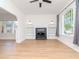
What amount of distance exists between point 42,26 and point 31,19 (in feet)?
4.12

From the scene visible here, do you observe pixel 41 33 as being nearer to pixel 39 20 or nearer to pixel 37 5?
pixel 39 20

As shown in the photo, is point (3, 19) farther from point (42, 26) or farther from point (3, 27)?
point (42, 26)

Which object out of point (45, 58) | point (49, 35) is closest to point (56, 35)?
point (49, 35)

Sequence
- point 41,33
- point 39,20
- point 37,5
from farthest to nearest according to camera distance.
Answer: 1. point 39,20
2. point 41,33
3. point 37,5

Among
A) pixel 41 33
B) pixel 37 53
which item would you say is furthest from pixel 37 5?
pixel 37 53


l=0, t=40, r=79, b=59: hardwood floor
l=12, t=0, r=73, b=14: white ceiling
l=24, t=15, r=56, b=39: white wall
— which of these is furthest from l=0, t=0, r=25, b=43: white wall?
l=24, t=15, r=56, b=39: white wall

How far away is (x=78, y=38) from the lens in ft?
17.7

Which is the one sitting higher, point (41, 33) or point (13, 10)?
point (13, 10)

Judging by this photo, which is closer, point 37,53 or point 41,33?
point 37,53

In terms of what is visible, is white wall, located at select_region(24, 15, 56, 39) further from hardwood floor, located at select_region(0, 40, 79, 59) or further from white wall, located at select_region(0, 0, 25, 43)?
hardwood floor, located at select_region(0, 40, 79, 59)

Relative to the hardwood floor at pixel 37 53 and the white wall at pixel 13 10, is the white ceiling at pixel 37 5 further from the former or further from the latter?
the hardwood floor at pixel 37 53

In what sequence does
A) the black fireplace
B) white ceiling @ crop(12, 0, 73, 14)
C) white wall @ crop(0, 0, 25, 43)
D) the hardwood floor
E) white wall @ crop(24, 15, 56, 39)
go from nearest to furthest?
the hardwood floor
white wall @ crop(0, 0, 25, 43)
white ceiling @ crop(12, 0, 73, 14)
the black fireplace
white wall @ crop(24, 15, 56, 39)

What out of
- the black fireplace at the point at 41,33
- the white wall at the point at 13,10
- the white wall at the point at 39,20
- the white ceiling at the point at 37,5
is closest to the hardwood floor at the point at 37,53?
the white wall at the point at 13,10

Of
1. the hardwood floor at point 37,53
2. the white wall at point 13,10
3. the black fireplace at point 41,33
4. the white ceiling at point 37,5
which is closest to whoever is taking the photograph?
the hardwood floor at point 37,53
